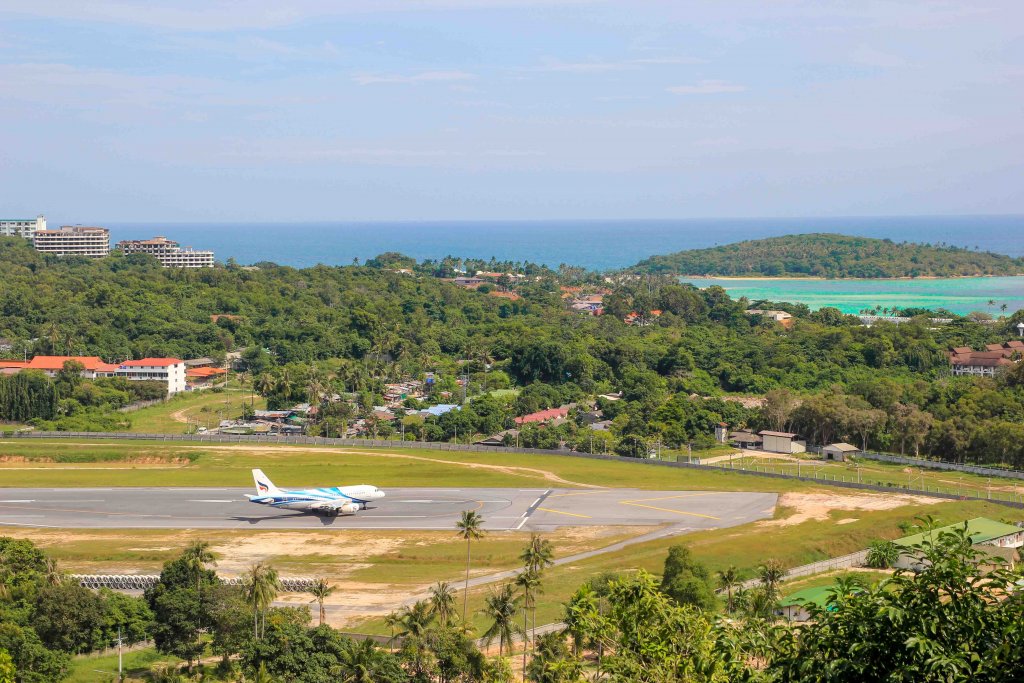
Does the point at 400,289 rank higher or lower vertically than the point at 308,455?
higher

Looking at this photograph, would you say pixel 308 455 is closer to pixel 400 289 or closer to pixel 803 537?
pixel 803 537

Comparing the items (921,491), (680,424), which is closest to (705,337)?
(680,424)

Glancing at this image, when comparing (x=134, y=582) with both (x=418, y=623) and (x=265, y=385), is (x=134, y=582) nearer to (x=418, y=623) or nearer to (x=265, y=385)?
(x=418, y=623)

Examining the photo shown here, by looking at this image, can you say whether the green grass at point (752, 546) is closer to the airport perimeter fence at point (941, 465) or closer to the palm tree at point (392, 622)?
the palm tree at point (392, 622)

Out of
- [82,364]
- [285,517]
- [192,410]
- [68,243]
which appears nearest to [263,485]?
[285,517]

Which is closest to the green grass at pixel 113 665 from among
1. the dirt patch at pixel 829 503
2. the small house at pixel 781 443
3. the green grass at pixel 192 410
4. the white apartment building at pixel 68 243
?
the dirt patch at pixel 829 503

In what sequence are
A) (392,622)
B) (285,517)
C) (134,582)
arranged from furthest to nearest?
(285,517) < (134,582) < (392,622)
